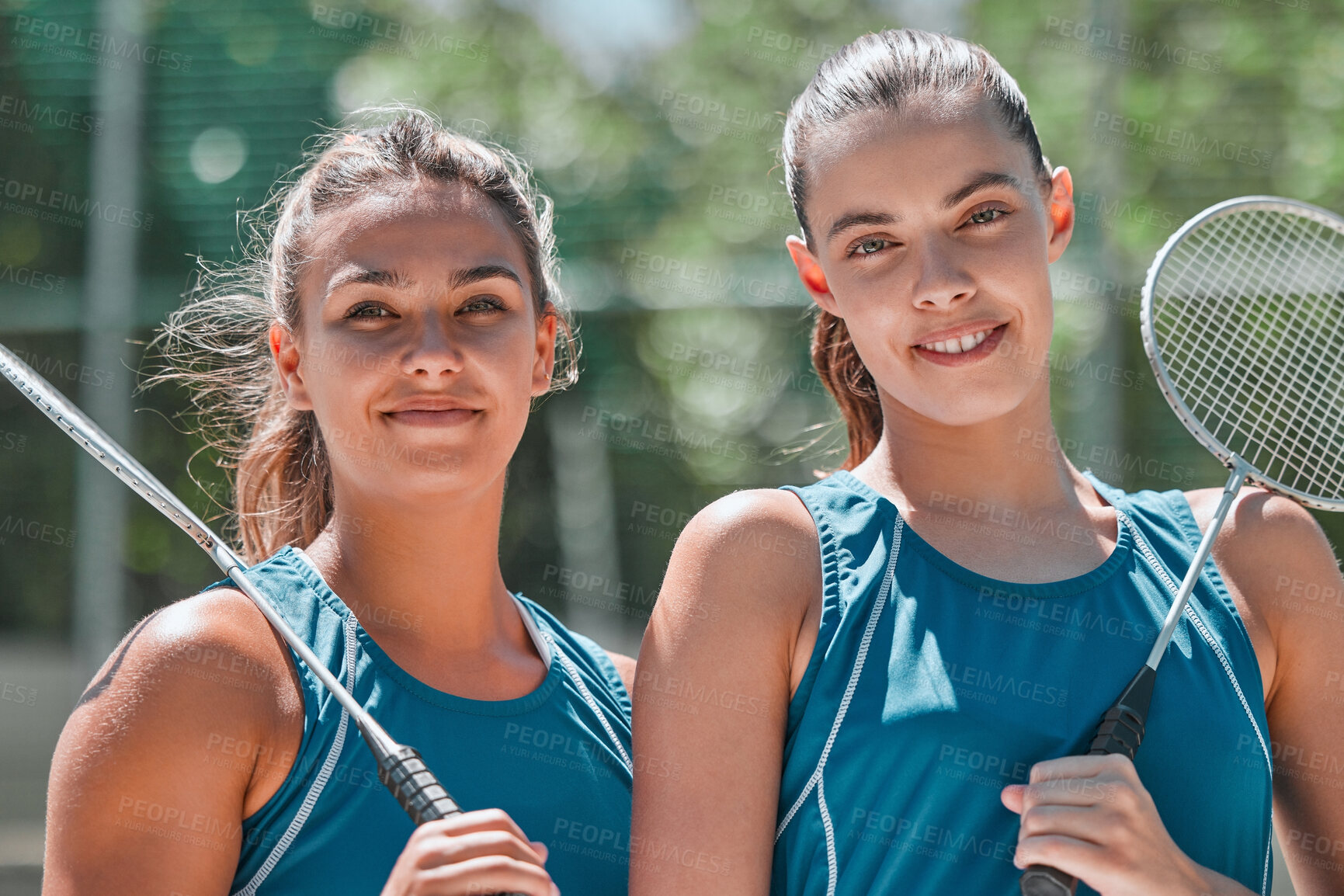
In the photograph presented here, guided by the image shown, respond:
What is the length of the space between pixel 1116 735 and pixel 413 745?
0.83 m

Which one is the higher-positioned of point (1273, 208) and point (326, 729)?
point (1273, 208)

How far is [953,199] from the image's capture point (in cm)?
156

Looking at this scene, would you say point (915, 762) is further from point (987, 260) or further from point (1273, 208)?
point (1273, 208)

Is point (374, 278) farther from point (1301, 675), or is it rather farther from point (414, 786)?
point (1301, 675)

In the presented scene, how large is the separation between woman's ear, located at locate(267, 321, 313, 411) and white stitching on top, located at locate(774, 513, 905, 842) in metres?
0.86

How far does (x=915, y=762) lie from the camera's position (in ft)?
4.72

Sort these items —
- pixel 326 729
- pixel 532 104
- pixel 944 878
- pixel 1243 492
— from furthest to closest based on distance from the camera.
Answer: pixel 532 104
pixel 1243 492
pixel 326 729
pixel 944 878

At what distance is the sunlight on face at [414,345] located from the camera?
5.69 ft

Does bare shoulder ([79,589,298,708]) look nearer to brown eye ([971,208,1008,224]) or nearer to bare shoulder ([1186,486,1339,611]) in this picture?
brown eye ([971,208,1008,224])

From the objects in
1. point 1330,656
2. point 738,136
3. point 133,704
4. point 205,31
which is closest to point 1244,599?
point 1330,656

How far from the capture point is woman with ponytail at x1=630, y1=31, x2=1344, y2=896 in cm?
144

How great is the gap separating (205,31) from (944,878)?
570 centimetres

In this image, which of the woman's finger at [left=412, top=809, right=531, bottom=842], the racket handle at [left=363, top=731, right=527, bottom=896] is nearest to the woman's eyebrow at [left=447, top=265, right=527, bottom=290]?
the racket handle at [left=363, top=731, right=527, bottom=896]

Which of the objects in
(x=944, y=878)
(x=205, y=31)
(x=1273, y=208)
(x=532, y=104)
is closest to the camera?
(x=944, y=878)
